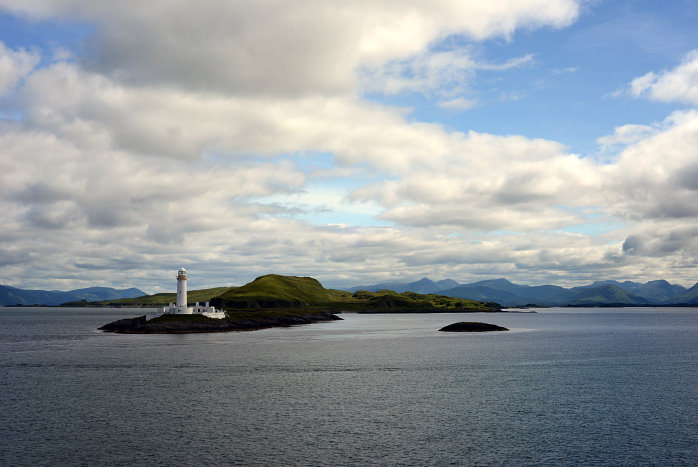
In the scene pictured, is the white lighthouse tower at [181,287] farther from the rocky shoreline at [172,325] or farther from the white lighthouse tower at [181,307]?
the rocky shoreline at [172,325]

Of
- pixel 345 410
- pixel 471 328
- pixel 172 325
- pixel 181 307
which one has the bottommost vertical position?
pixel 471 328

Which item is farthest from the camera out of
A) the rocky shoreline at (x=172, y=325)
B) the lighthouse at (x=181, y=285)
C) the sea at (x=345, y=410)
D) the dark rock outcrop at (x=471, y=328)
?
the dark rock outcrop at (x=471, y=328)

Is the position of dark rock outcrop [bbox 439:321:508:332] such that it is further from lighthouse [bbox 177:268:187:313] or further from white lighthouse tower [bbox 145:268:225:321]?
lighthouse [bbox 177:268:187:313]

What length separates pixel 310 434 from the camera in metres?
41.7

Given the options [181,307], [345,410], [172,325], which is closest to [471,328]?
[181,307]

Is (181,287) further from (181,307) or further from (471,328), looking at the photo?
(471,328)

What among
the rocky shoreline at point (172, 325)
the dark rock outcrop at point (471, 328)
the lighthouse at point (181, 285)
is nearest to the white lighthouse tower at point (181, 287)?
the lighthouse at point (181, 285)

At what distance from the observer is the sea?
3653 cm

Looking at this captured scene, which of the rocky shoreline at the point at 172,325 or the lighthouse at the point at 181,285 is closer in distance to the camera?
the rocky shoreline at the point at 172,325

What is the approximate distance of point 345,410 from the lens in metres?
50.4

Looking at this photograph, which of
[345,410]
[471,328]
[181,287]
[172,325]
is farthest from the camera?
[471,328]

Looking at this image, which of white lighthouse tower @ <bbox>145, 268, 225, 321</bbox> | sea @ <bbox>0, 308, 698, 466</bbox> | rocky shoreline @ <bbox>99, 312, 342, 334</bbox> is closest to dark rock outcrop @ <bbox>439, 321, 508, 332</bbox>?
rocky shoreline @ <bbox>99, 312, 342, 334</bbox>

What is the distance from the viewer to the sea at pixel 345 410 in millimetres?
36531

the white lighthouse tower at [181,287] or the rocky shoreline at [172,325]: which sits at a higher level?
the white lighthouse tower at [181,287]
